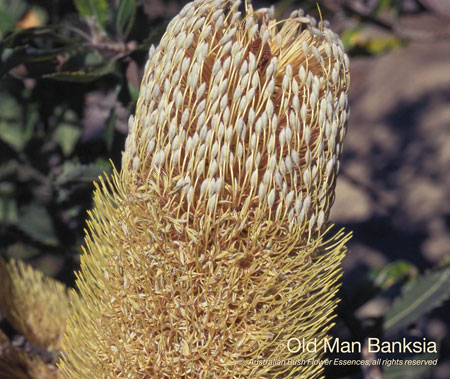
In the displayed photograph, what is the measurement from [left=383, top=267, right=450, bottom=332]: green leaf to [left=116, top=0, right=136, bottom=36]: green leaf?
1.12m

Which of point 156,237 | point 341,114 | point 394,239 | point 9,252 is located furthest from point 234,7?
point 394,239

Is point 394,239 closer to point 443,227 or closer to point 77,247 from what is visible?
point 443,227

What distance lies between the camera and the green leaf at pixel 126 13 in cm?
130

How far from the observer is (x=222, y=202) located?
2.90ft

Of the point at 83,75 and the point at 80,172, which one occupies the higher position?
the point at 83,75

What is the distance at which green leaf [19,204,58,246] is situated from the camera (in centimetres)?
162

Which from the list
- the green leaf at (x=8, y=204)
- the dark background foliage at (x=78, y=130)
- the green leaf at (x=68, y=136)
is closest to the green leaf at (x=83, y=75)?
the dark background foliage at (x=78, y=130)

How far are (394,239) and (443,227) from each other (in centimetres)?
36

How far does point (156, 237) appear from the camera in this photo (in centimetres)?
91

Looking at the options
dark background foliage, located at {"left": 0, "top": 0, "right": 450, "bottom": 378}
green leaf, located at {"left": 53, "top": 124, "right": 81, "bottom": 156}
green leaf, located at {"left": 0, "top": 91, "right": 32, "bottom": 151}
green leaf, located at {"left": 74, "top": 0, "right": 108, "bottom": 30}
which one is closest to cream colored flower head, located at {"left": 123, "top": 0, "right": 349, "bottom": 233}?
dark background foliage, located at {"left": 0, "top": 0, "right": 450, "bottom": 378}

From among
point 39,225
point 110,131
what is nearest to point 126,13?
point 110,131

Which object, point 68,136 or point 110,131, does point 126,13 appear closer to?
point 110,131

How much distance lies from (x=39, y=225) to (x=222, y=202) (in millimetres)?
978

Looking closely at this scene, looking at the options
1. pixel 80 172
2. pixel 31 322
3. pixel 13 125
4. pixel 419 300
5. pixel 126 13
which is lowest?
pixel 419 300
